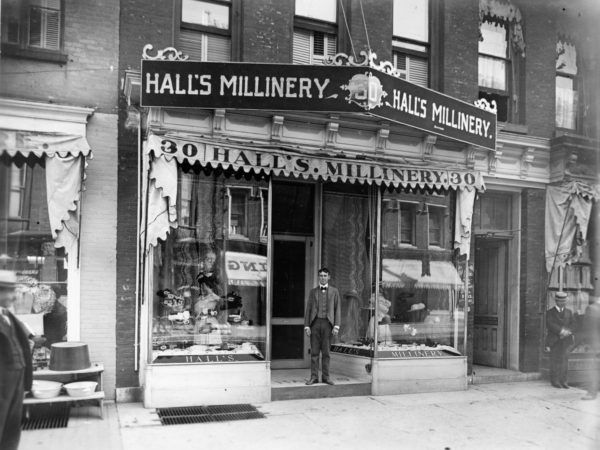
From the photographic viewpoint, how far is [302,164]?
8547mm

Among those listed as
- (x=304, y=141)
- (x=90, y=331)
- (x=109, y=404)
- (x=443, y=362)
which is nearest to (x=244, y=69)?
(x=304, y=141)

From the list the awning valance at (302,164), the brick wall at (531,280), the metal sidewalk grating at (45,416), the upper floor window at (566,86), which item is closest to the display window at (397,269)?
the awning valance at (302,164)

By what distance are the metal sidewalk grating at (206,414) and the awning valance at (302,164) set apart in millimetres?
3509

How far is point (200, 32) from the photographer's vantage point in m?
8.95

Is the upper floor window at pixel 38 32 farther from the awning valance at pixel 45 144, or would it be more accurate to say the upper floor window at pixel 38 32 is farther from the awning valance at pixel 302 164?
the awning valance at pixel 302 164

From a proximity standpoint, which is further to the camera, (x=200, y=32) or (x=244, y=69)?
(x=200, y=32)

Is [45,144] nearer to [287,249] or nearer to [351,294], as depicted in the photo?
[287,249]

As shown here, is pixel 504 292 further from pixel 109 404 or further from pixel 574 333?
pixel 109 404

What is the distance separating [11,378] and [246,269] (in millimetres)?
5707

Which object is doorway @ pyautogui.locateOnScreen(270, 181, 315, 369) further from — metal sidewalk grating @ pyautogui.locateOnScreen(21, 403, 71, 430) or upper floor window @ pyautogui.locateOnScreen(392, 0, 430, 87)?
metal sidewalk grating @ pyautogui.locateOnScreen(21, 403, 71, 430)

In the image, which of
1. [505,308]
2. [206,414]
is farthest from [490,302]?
[206,414]

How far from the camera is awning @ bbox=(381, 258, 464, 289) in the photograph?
998cm

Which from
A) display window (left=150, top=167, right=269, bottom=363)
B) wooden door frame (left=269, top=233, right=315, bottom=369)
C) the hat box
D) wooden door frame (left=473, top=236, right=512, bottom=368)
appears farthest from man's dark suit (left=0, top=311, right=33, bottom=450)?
wooden door frame (left=473, top=236, right=512, bottom=368)

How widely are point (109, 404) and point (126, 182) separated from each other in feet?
10.8
